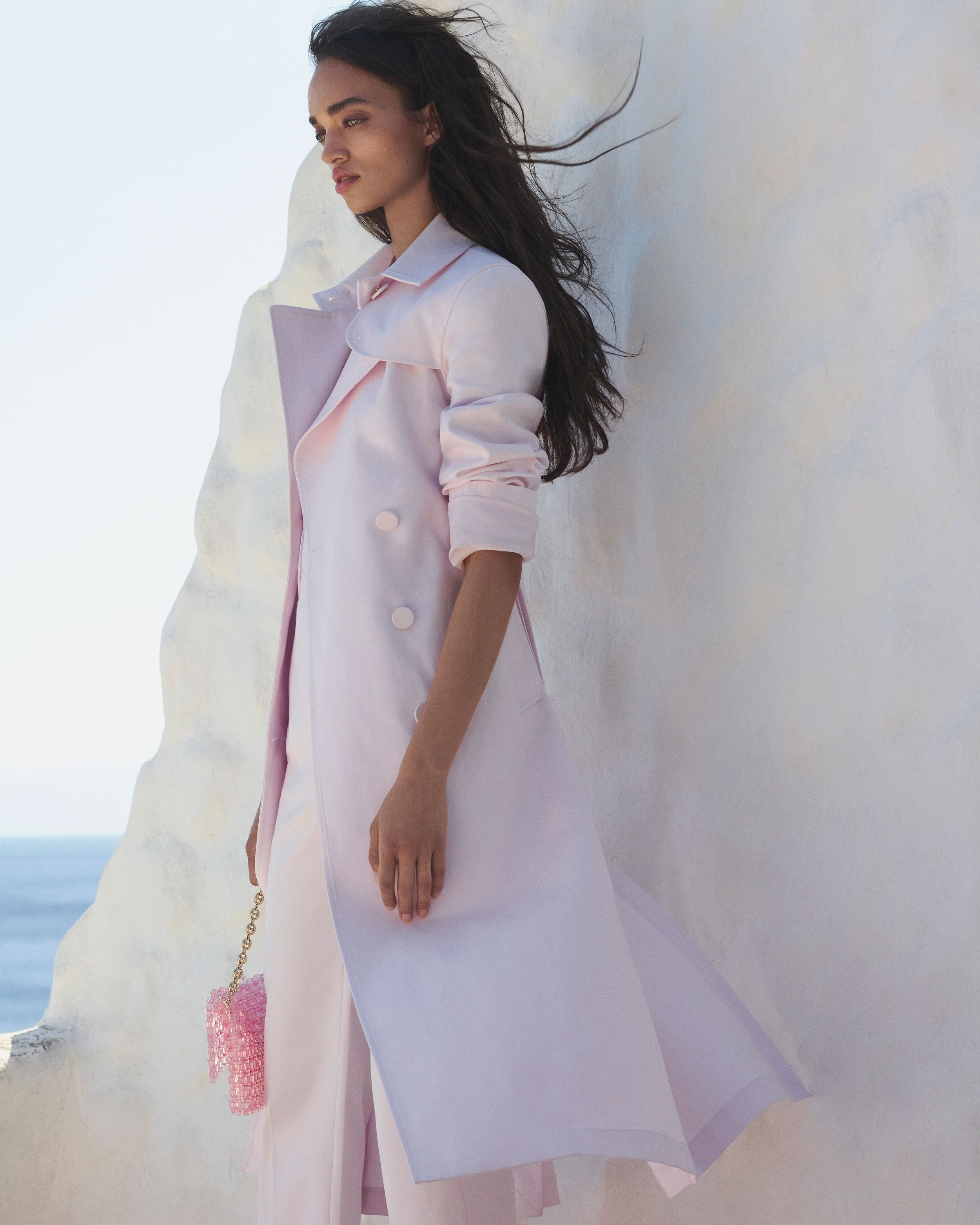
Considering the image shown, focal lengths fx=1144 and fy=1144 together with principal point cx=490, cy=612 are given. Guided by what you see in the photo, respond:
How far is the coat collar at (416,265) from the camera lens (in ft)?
4.64

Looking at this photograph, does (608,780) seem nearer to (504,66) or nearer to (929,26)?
(929,26)

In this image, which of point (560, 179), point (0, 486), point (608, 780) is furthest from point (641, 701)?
point (0, 486)

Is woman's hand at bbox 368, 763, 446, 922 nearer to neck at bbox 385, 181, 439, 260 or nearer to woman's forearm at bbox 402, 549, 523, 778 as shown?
woman's forearm at bbox 402, 549, 523, 778

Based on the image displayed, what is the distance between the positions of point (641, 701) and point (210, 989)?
1.16 m

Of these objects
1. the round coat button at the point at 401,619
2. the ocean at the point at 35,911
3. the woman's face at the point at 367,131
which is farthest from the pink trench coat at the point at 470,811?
the ocean at the point at 35,911

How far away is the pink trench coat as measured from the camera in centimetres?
111

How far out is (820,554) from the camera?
138 centimetres

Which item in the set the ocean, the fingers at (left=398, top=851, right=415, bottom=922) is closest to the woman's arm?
the fingers at (left=398, top=851, right=415, bottom=922)

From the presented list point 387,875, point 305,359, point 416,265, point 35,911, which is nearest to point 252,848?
point 387,875

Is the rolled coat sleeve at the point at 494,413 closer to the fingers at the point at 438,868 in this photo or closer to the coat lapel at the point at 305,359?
the coat lapel at the point at 305,359

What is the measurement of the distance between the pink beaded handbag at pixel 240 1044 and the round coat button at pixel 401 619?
49 cm

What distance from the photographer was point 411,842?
1.16 metres

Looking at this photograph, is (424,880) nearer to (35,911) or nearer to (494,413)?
(494,413)

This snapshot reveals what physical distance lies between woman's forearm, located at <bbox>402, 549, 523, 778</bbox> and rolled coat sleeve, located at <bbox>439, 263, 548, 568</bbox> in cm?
3
